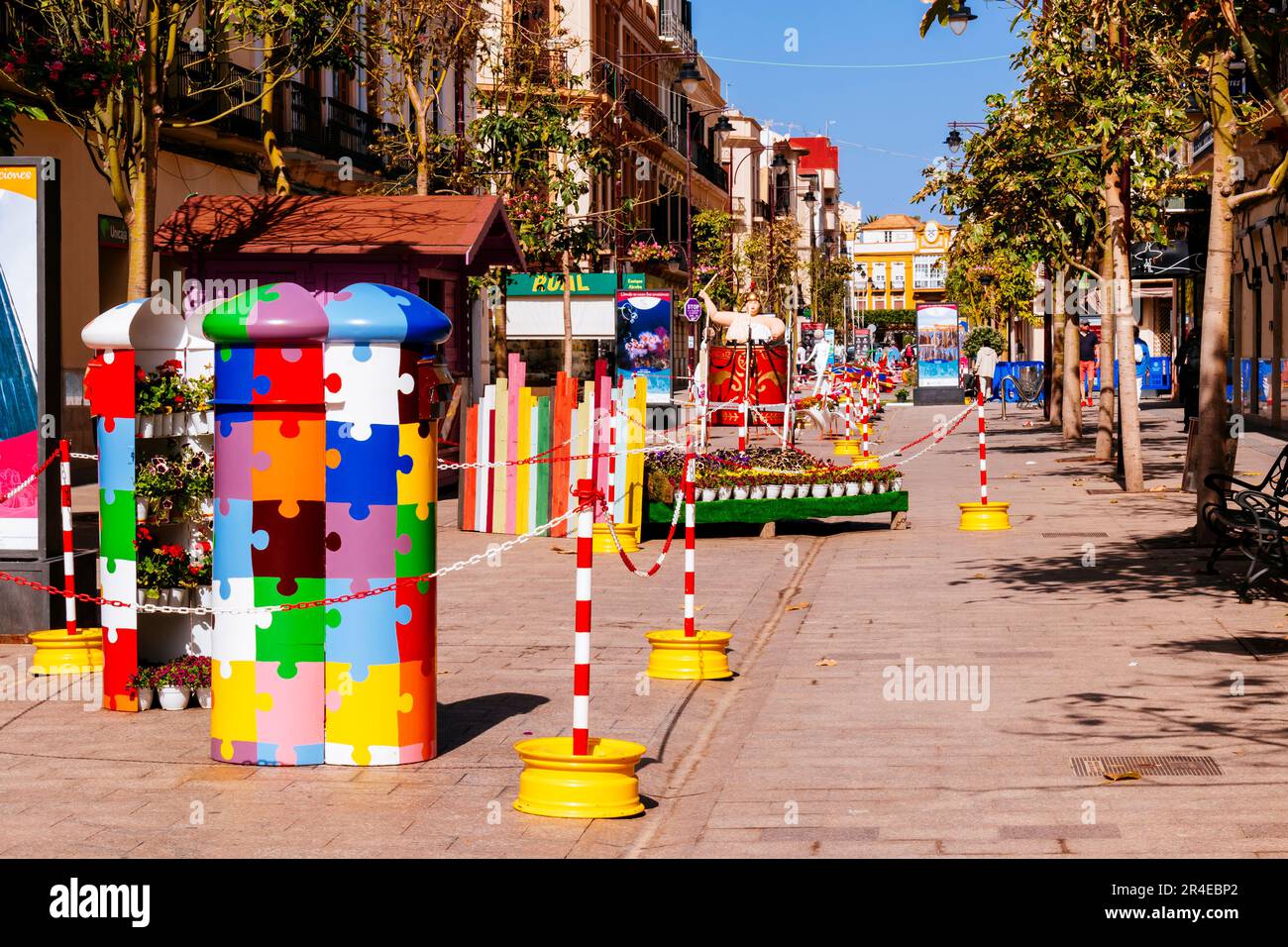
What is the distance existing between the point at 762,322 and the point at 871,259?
537 ft

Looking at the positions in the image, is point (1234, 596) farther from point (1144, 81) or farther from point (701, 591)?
point (1144, 81)

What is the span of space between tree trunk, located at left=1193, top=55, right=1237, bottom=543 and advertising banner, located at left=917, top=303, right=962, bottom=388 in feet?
134

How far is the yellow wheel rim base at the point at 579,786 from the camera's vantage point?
22.9ft

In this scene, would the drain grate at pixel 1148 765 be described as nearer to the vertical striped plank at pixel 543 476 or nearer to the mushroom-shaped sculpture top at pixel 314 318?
the mushroom-shaped sculpture top at pixel 314 318

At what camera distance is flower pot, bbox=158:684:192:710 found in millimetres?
9031

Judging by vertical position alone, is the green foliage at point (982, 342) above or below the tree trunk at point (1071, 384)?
above

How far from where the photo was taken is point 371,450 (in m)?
7.76

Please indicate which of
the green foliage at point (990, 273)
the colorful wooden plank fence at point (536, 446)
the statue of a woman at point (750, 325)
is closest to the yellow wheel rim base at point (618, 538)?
the colorful wooden plank fence at point (536, 446)

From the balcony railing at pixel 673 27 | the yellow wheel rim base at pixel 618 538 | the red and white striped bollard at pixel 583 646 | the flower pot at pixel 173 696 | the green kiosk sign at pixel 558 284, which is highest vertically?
the balcony railing at pixel 673 27

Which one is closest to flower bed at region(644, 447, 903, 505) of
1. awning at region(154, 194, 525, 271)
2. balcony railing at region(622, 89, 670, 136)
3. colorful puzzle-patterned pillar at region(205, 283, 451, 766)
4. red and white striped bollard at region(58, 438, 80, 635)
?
awning at region(154, 194, 525, 271)

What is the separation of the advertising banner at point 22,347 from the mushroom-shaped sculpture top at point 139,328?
2.19 metres

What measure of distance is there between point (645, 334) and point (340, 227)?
24.9 m

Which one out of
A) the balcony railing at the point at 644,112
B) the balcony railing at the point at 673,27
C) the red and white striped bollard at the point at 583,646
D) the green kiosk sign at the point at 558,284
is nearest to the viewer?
the red and white striped bollard at the point at 583,646

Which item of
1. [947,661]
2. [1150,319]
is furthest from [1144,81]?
[1150,319]
